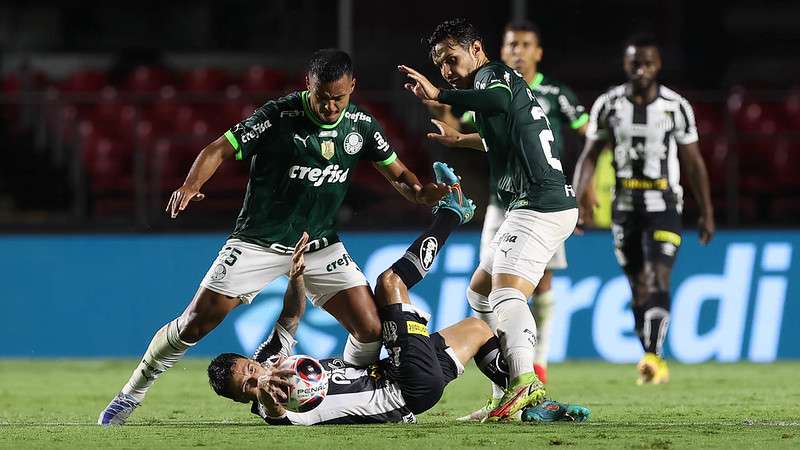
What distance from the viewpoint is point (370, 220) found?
Answer: 495 inches

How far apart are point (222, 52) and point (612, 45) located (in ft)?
17.0

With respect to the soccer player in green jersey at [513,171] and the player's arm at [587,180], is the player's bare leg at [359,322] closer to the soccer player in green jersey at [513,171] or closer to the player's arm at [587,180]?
the soccer player in green jersey at [513,171]

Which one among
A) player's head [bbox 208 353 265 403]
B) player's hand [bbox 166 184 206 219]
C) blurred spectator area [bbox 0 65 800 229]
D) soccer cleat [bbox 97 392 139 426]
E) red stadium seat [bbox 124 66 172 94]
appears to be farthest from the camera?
red stadium seat [bbox 124 66 172 94]

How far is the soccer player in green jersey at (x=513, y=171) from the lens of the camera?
22.9ft

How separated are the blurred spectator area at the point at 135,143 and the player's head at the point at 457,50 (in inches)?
208

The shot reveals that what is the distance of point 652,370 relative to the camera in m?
9.75

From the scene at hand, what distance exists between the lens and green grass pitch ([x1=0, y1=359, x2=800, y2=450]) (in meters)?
6.16

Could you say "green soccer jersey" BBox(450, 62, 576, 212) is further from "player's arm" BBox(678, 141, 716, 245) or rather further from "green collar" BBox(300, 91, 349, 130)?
"player's arm" BBox(678, 141, 716, 245)

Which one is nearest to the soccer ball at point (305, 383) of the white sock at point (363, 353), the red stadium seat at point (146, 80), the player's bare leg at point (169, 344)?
the white sock at point (363, 353)

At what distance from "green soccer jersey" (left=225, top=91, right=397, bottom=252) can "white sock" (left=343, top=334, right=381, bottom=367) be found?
58 cm

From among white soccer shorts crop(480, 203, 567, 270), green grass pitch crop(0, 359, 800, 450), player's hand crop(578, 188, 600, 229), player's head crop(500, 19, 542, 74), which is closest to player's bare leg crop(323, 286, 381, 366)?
green grass pitch crop(0, 359, 800, 450)

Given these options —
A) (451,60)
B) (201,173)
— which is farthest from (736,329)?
(201,173)

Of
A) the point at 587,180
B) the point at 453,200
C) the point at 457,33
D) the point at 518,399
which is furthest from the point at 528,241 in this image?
the point at 587,180

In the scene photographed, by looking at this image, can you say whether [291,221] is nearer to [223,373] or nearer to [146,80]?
[223,373]
